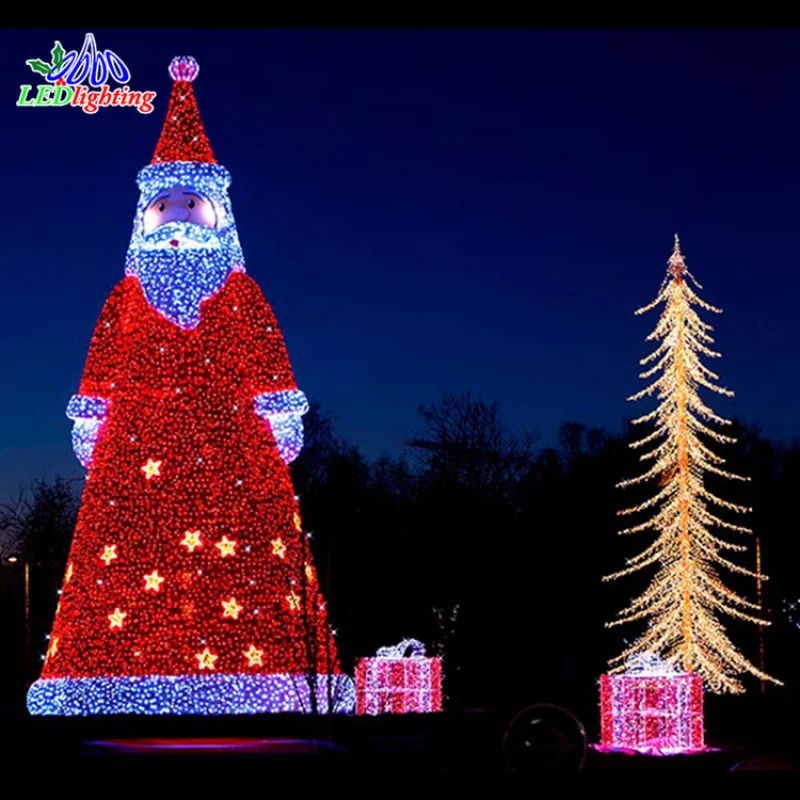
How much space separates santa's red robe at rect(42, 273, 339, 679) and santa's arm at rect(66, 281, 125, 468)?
0.03 meters

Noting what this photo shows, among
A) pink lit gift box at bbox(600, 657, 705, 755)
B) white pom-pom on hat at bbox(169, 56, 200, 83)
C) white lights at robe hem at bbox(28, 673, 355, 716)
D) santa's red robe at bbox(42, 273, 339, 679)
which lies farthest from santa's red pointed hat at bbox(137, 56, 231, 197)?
pink lit gift box at bbox(600, 657, 705, 755)

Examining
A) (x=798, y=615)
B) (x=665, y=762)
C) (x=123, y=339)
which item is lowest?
(x=665, y=762)

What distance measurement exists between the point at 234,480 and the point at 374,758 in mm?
8287

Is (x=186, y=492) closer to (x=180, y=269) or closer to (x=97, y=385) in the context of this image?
(x=97, y=385)

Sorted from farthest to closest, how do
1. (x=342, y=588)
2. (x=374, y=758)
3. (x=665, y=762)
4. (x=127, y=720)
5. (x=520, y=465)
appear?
(x=520, y=465) → (x=342, y=588) → (x=127, y=720) → (x=665, y=762) → (x=374, y=758)

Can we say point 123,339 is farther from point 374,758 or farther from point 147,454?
point 374,758

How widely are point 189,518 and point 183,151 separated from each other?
4771mm

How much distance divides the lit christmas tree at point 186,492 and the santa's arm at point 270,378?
0.9 inches

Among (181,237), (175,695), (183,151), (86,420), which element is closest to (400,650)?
(175,695)

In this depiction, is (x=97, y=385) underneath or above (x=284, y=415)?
above

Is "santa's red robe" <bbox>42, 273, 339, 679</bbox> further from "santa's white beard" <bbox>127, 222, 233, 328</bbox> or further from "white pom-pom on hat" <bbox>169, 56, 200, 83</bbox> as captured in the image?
"white pom-pom on hat" <bbox>169, 56, 200, 83</bbox>

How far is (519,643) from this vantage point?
117 ft

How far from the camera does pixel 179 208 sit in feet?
62.2

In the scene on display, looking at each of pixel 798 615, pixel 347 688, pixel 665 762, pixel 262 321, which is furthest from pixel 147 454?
pixel 798 615
